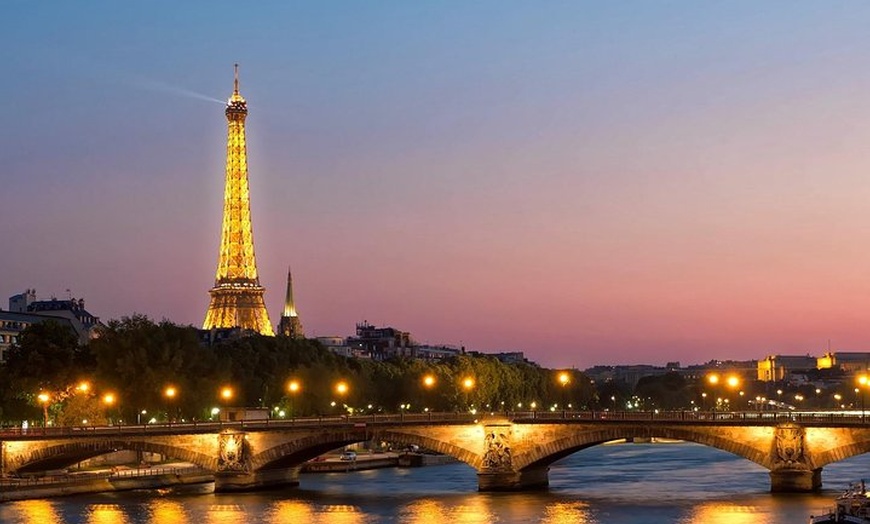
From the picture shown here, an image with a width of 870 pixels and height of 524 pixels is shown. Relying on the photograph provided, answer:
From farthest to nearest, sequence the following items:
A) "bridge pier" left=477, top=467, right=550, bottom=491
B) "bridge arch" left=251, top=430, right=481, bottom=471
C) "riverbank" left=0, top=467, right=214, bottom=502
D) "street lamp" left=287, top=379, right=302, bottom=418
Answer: "street lamp" left=287, top=379, right=302, bottom=418, "bridge arch" left=251, top=430, right=481, bottom=471, "bridge pier" left=477, top=467, right=550, bottom=491, "riverbank" left=0, top=467, right=214, bottom=502

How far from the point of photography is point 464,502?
86625mm

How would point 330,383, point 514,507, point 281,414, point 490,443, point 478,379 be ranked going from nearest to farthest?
point 514,507, point 490,443, point 281,414, point 330,383, point 478,379

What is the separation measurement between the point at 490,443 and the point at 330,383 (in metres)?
50.9

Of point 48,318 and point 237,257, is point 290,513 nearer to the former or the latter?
point 48,318

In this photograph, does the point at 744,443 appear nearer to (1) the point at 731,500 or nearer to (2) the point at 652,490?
(1) the point at 731,500

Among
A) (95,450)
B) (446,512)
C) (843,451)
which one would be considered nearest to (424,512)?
(446,512)

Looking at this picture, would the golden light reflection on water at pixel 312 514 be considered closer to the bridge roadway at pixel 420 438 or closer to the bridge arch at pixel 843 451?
the bridge roadway at pixel 420 438

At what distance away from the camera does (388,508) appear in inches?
3344

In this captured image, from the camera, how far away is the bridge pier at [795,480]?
280ft

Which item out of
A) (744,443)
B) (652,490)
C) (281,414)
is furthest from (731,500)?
(281,414)

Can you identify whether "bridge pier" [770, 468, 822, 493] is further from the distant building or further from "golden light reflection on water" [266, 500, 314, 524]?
the distant building

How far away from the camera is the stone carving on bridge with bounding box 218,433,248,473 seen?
97.1m

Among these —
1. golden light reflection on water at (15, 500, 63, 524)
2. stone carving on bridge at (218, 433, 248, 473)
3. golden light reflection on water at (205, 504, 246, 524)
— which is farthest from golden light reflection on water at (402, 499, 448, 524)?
golden light reflection on water at (15, 500, 63, 524)

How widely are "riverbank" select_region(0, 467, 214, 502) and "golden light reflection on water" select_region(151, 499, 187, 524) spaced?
667 centimetres
